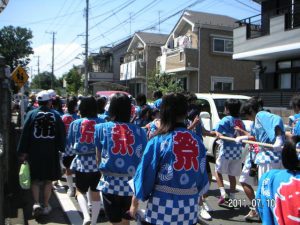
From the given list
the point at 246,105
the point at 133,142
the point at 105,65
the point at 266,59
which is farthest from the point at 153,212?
the point at 105,65

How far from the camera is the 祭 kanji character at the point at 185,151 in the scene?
2.85m

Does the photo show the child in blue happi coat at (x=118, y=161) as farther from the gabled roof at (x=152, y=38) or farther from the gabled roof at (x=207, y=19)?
the gabled roof at (x=152, y=38)

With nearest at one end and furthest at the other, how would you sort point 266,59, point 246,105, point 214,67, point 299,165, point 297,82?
point 299,165, point 246,105, point 297,82, point 266,59, point 214,67

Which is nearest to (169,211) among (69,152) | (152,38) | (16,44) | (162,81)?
(69,152)

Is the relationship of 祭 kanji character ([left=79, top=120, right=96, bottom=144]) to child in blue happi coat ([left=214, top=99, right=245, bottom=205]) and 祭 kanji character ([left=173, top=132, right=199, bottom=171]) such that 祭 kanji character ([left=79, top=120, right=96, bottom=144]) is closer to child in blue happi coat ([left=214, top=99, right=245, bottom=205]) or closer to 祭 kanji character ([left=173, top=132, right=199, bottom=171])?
child in blue happi coat ([left=214, top=99, right=245, bottom=205])

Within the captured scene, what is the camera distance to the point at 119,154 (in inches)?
149

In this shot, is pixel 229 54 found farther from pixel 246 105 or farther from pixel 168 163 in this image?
pixel 168 163

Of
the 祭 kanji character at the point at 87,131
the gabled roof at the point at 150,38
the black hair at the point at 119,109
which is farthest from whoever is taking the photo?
the gabled roof at the point at 150,38

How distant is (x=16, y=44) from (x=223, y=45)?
193 ft

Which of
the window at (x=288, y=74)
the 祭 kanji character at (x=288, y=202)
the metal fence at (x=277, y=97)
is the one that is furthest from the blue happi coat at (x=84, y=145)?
the window at (x=288, y=74)

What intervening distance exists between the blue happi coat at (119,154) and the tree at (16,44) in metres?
74.5

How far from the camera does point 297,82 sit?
1742 centimetres

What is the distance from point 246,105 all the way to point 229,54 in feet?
77.0

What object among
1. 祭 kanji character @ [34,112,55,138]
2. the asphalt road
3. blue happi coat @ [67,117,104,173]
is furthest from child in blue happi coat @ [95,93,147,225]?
祭 kanji character @ [34,112,55,138]
